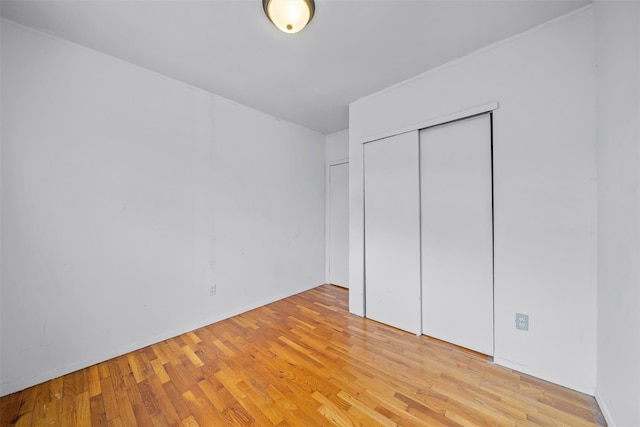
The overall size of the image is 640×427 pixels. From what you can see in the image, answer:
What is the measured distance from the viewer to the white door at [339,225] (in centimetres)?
391

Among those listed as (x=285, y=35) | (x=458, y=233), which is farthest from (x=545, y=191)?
(x=285, y=35)

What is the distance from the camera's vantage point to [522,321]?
179 cm

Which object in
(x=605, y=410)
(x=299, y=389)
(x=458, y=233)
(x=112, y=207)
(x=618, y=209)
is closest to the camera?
(x=618, y=209)

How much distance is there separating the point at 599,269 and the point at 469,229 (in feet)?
2.59

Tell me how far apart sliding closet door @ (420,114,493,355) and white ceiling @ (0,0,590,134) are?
0.70 m

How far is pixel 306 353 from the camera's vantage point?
2086mm

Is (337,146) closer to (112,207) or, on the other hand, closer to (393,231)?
(393,231)

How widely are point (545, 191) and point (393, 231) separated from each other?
1275mm

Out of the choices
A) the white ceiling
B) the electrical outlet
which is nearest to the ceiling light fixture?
the white ceiling

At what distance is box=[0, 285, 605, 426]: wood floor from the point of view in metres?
1.42

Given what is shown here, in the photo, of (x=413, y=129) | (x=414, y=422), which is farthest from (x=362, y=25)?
(x=414, y=422)

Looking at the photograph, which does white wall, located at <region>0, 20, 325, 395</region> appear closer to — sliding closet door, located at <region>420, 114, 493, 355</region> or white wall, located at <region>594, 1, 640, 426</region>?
sliding closet door, located at <region>420, 114, 493, 355</region>

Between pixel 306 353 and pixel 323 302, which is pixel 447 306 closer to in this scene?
pixel 306 353

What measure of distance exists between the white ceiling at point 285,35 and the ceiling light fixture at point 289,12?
0.12 meters
